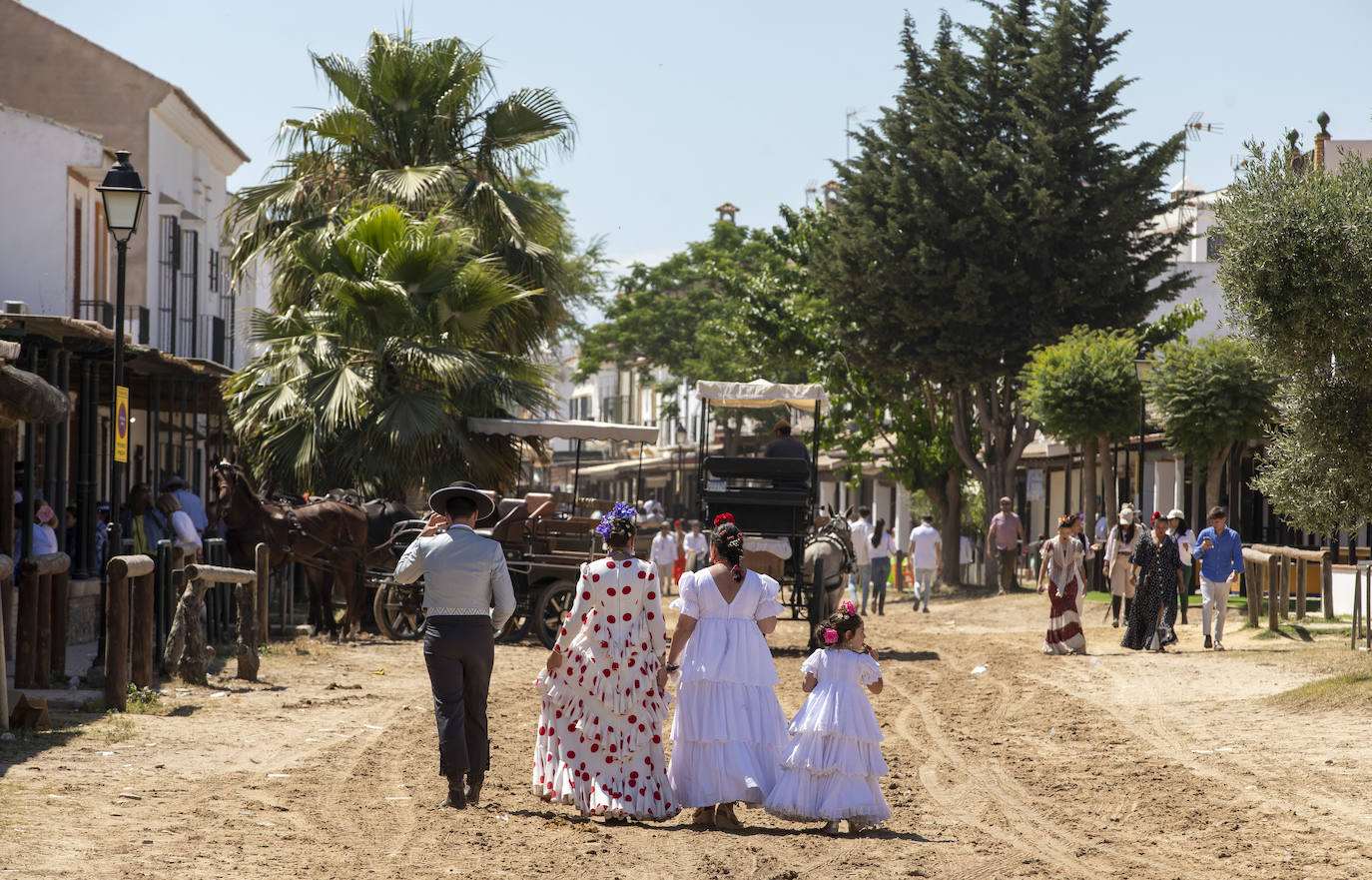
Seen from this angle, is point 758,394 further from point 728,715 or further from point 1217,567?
point 728,715

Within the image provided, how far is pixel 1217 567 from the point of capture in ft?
65.6

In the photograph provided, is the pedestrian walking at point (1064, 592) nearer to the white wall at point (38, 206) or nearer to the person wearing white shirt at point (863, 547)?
the person wearing white shirt at point (863, 547)

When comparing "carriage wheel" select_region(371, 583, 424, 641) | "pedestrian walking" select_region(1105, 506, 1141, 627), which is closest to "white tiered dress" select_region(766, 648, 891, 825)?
"carriage wheel" select_region(371, 583, 424, 641)

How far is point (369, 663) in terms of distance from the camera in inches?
682

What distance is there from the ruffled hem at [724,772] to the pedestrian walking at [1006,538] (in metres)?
21.9

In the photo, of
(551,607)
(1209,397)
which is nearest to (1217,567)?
(1209,397)

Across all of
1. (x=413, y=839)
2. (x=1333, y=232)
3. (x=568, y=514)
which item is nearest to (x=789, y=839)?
(x=413, y=839)

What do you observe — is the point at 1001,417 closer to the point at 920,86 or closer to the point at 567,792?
the point at 920,86

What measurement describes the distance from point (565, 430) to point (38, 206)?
8.92 metres

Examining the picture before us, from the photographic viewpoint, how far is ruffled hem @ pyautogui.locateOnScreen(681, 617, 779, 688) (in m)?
8.81

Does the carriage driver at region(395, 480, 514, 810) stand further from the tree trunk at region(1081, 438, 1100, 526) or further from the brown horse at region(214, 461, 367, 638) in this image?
the tree trunk at region(1081, 438, 1100, 526)

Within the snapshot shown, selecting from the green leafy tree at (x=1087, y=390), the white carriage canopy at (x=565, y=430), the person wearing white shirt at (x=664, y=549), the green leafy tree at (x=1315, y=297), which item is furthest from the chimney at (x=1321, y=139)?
the person wearing white shirt at (x=664, y=549)

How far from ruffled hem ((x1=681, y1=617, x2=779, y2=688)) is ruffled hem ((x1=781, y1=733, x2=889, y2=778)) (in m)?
0.44

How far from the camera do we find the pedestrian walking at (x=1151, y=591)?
20125 millimetres
